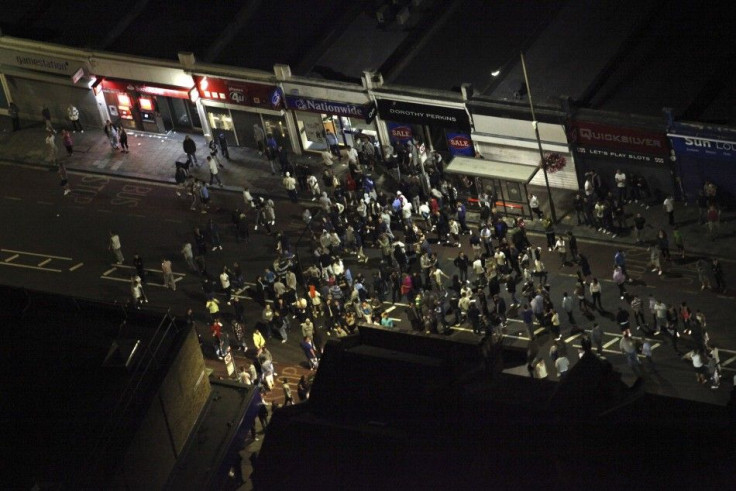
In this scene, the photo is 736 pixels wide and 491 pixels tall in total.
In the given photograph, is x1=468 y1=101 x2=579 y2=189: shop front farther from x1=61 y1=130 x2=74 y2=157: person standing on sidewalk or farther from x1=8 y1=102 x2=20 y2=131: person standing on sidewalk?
x1=8 y1=102 x2=20 y2=131: person standing on sidewalk

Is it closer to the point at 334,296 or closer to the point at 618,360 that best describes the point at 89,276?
the point at 334,296

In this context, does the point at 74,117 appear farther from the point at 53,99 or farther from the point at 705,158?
the point at 705,158

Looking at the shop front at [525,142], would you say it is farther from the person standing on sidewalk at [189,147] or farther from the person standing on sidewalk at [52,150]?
the person standing on sidewalk at [52,150]

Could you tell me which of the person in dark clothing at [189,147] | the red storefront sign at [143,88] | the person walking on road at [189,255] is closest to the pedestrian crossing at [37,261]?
the person walking on road at [189,255]

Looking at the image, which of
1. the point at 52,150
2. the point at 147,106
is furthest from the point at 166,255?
the point at 147,106

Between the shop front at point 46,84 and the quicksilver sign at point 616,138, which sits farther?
the shop front at point 46,84

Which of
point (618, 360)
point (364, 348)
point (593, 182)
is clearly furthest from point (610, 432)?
point (593, 182)

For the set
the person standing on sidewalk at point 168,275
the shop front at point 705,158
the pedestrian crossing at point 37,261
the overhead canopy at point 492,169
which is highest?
the overhead canopy at point 492,169
